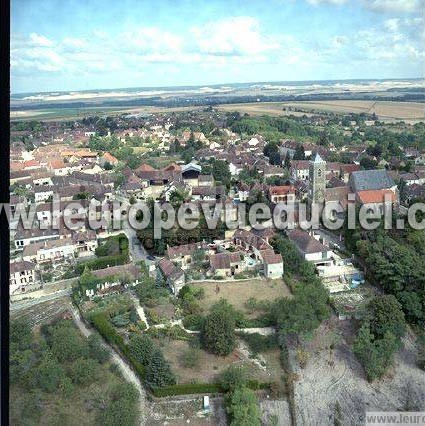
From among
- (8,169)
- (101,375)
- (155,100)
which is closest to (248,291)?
(101,375)

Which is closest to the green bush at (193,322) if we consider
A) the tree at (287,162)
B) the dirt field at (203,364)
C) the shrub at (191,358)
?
the dirt field at (203,364)

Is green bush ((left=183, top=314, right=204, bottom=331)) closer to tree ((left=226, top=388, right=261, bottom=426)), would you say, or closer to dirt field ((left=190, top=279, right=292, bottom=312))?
dirt field ((left=190, top=279, right=292, bottom=312))

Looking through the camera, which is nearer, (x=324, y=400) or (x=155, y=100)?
(x=324, y=400)

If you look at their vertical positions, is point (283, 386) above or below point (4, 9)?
below

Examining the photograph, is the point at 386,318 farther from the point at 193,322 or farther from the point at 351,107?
the point at 351,107

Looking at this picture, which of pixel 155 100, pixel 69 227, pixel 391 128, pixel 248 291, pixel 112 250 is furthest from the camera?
pixel 155 100

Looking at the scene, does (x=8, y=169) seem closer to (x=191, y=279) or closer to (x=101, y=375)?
(x=101, y=375)
